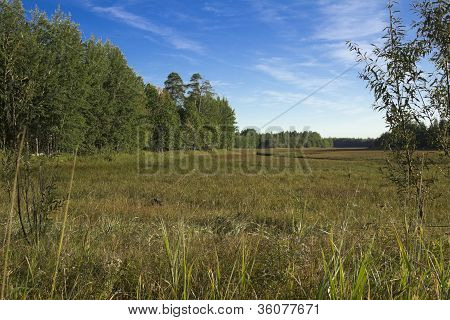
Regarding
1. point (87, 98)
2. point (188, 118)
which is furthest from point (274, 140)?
point (87, 98)

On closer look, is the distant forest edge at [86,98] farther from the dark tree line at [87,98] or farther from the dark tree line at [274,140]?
the dark tree line at [274,140]

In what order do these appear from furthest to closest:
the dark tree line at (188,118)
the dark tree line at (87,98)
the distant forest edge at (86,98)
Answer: the dark tree line at (188,118) → the dark tree line at (87,98) → the distant forest edge at (86,98)

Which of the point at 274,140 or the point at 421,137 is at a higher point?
the point at 274,140

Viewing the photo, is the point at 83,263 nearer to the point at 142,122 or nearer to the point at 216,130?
the point at 142,122

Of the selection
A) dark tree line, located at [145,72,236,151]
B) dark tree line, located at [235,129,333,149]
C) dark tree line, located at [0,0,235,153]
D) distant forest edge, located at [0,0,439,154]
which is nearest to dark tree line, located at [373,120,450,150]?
distant forest edge, located at [0,0,439,154]

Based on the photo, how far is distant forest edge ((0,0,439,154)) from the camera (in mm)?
5379

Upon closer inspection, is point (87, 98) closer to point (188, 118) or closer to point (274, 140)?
point (188, 118)

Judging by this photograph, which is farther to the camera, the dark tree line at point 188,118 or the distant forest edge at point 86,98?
the dark tree line at point 188,118

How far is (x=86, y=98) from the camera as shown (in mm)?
39375

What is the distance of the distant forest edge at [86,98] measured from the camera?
5.38 metres

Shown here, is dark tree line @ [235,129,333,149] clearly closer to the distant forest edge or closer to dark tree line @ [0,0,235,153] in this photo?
the distant forest edge

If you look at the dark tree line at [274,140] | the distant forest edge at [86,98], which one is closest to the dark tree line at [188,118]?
the distant forest edge at [86,98]
